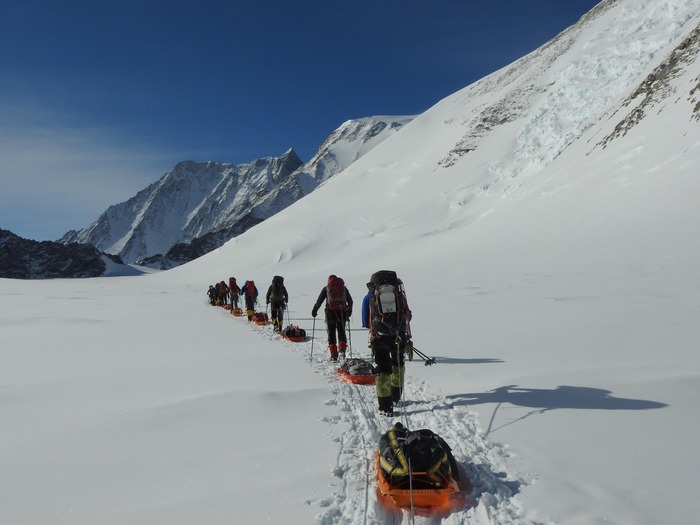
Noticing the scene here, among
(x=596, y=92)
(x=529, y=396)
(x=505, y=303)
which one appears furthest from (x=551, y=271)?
(x=596, y=92)

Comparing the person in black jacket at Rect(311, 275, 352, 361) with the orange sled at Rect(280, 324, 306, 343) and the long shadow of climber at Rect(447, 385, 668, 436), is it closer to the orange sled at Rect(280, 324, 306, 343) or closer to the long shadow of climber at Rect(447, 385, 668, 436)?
the orange sled at Rect(280, 324, 306, 343)

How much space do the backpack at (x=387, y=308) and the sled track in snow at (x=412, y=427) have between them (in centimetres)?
100

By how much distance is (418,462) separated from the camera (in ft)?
12.3

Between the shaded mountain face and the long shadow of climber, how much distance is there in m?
202

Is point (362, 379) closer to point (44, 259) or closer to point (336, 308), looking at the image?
point (336, 308)

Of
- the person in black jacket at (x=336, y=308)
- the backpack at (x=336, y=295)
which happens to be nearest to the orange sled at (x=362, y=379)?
the person in black jacket at (x=336, y=308)

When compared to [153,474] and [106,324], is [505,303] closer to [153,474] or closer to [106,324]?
[153,474]

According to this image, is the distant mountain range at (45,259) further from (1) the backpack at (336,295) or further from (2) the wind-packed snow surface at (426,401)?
(1) the backpack at (336,295)

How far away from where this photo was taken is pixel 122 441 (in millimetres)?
4664

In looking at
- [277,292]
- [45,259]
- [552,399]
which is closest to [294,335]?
[277,292]

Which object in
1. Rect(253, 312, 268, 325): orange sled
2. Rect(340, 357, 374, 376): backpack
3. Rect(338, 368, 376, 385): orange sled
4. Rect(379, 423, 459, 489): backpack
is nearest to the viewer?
Rect(379, 423, 459, 489): backpack

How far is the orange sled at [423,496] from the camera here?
141 inches

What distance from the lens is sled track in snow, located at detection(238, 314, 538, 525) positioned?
348 centimetres

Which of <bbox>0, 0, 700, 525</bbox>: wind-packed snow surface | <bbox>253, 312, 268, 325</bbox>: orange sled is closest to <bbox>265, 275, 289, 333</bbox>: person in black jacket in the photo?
<bbox>0, 0, 700, 525</bbox>: wind-packed snow surface
